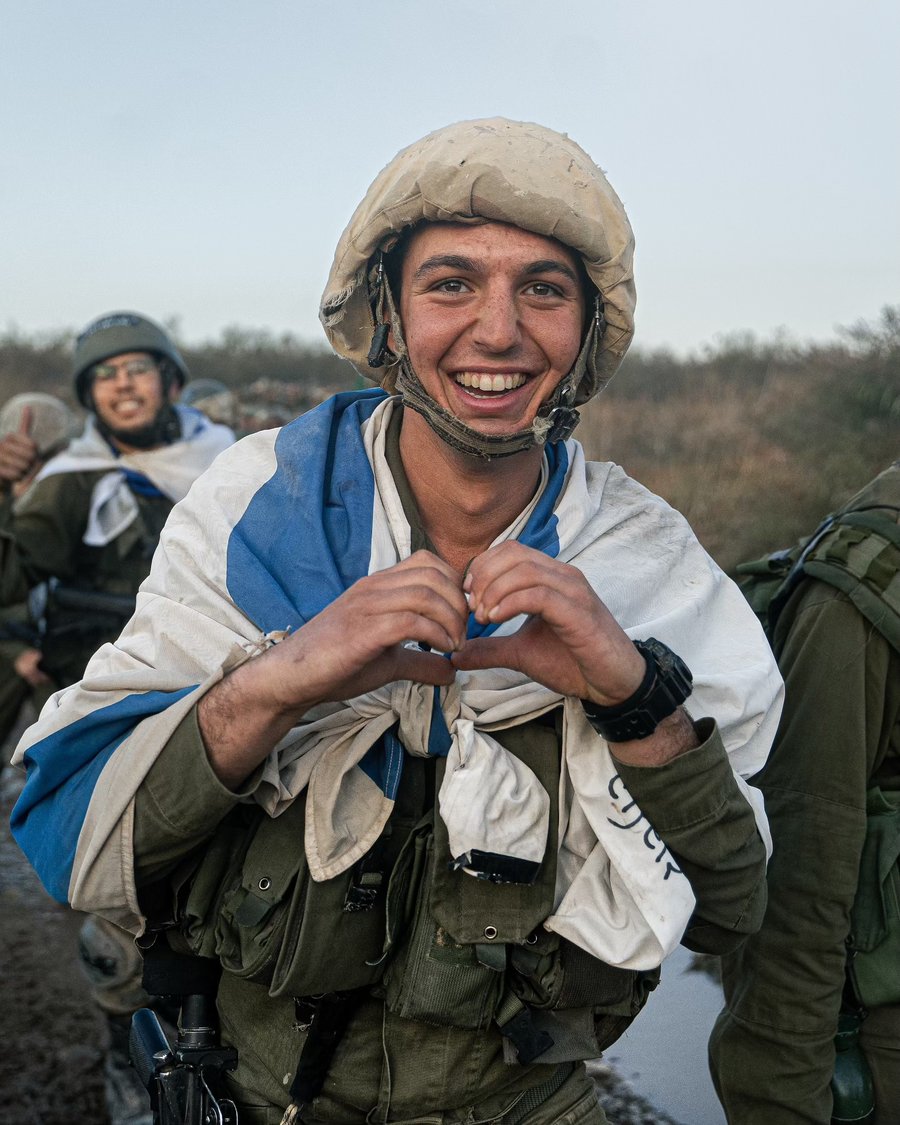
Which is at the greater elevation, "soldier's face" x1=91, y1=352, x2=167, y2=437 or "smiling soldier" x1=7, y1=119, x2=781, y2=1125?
"soldier's face" x1=91, y1=352, x2=167, y2=437

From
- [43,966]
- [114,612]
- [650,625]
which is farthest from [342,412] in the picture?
[43,966]

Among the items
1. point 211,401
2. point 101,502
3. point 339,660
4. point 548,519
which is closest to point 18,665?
point 101,502

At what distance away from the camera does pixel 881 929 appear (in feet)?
9.55

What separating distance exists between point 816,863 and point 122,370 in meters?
4.82

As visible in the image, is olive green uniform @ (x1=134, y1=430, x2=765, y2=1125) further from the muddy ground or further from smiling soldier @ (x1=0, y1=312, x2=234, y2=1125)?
smiling soldier @ (x1=0, y1=312, x2=234, y2=1125)

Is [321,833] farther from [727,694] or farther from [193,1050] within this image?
[727,694]

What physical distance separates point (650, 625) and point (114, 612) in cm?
410

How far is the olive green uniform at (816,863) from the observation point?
288 cm

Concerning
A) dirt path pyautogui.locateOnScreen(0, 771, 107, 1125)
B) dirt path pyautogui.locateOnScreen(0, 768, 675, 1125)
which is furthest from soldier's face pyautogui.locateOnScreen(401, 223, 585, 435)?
dirt path pyautogui.locateOnScreen(0, 771, 107, 1125)

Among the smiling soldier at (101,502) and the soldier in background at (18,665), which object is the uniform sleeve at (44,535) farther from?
the soldier in background at (18,665)

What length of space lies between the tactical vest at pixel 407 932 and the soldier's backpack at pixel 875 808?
768 mm

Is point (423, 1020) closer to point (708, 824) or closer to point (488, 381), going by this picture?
point (708, 824)

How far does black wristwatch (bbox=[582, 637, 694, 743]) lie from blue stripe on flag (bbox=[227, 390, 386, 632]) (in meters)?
0.55

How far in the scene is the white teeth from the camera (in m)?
2.56
